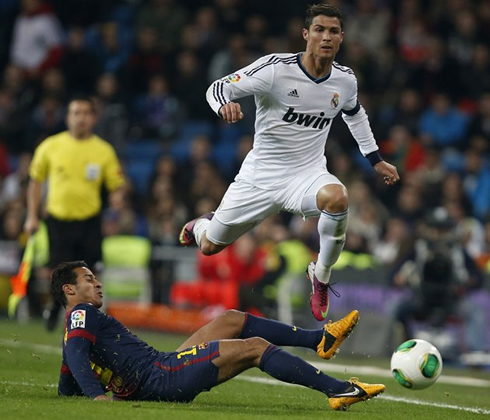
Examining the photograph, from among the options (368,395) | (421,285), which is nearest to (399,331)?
(421,285)

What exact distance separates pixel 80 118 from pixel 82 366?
521 cm

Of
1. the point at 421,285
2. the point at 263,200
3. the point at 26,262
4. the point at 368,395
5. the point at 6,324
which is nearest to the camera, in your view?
the point at 368,395

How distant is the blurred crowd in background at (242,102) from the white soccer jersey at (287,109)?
260 inches

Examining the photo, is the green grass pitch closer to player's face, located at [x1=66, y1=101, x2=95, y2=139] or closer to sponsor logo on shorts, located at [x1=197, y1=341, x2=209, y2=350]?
sponsor logo on shorts, located at [x1=197, y1=341, x2=209, y2=350]

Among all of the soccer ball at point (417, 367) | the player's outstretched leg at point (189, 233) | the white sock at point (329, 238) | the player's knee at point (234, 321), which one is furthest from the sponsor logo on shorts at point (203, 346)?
the player's outstretched leg at point (189, 233)

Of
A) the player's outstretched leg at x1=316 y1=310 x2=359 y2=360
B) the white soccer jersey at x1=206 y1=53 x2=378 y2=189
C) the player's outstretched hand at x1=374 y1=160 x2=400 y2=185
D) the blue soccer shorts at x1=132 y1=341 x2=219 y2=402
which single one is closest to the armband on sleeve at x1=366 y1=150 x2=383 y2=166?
the player's outstretched hand at x1=374 y1=160 x2=400 y2=185

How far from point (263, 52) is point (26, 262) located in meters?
8.26

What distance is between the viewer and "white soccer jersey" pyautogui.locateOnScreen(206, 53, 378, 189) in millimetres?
8828

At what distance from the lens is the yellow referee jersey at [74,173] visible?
1227cm

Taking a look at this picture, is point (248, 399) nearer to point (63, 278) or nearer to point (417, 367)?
point (417, 367)

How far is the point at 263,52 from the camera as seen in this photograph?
65.3ft

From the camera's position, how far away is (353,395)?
763 cm

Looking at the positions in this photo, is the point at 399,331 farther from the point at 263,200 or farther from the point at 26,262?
the point at 263,200

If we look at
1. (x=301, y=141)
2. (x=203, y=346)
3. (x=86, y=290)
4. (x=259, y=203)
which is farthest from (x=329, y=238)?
(x=86, y=290)
